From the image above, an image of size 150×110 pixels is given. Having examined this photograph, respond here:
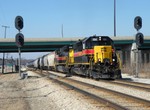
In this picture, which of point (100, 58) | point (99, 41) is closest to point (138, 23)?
point (99, 41)

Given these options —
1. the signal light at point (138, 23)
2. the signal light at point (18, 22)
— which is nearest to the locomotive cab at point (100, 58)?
the signal light at point (138, 23)

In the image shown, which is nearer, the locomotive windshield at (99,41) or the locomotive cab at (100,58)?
the locomotive cab at (100,58)

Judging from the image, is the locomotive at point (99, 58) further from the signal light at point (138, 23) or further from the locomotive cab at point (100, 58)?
the signal light at point (138, 23)

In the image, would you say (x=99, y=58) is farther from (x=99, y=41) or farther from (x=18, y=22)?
(x=18, y=22)

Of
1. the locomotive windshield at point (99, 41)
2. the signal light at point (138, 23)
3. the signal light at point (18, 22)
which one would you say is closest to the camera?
the locomotive windshield at point (99, 41)

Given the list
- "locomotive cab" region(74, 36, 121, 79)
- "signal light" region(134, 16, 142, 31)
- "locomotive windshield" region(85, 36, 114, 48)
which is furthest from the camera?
"signal light" region(134, 16, 142, 31)

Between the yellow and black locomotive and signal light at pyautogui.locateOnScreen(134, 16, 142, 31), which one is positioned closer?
the yellow and black locomotive

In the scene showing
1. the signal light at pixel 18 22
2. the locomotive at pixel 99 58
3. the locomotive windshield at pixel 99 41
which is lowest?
the locomotive at pixel 99 58

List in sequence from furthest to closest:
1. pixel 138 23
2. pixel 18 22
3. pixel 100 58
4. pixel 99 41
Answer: pixel 138 23 < pixel 18 22 < pixel 99 41 < pixel 100 58

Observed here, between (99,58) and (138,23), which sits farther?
(138,23)

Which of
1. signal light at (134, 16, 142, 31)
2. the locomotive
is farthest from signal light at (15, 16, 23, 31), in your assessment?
signal light at (134, 16, 142, 31)

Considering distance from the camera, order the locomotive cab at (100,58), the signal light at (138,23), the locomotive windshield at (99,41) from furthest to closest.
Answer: the signal light at (138,23) < the locomotive windshield at (99,41) < the locomotive cab at (100,58)

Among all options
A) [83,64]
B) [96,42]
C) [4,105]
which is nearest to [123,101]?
[4,105]

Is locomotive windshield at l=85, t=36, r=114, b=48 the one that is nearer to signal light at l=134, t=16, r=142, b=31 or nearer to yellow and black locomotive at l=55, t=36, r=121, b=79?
Result: yellow and black locomotive at l=55, t=36, r=121, b=79
